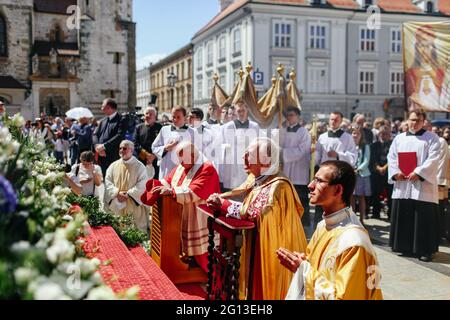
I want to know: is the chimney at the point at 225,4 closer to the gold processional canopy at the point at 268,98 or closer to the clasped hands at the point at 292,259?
the gold processional canopy at the point at 268,98

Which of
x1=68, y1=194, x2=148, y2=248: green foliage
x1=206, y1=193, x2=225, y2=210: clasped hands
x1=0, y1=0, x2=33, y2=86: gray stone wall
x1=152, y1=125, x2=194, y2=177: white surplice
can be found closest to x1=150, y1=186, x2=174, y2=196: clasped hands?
x1=68, y1=194, x2=148, y2=248: green foliage

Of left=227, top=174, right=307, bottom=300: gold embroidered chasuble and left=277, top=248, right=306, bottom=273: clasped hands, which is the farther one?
left=227, top=174, right=307, bottom=300: gold embroidered chasuble

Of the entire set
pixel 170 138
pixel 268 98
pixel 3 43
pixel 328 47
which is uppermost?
pixel 328 47

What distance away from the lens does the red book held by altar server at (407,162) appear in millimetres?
6938

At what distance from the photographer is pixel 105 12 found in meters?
31.0

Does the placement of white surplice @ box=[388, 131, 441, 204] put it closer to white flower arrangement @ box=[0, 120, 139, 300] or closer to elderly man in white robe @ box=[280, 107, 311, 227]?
elderly man in white robe @ box=[280, 107, 311, 227]

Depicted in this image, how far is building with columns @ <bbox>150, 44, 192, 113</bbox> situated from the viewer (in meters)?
53.4

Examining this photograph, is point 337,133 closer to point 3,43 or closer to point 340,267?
point 340,267

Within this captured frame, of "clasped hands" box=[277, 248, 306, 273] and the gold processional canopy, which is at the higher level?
the gold processional canopy

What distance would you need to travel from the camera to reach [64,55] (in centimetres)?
3006

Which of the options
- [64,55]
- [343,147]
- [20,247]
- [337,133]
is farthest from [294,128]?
[64,55]

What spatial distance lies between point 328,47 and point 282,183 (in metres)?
33.6

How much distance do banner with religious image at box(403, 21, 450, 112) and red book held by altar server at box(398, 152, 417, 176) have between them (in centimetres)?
135

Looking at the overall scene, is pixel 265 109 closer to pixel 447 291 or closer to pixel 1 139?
pixel 447 291
